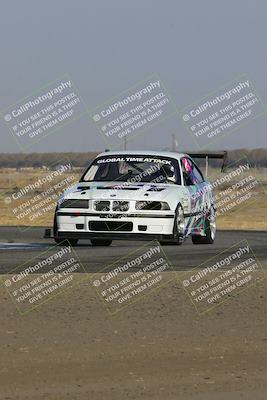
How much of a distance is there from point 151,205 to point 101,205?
2.60ft

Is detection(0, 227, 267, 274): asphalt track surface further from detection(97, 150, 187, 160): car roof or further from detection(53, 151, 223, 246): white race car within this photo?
detection(97, 150, 187, 160): car roof

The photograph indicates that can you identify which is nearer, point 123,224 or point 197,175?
point 123,224

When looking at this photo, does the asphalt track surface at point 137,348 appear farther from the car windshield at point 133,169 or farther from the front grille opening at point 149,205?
the car windshield at point 133,169

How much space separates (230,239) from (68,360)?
15122 millimetres

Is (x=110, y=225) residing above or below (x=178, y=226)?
above

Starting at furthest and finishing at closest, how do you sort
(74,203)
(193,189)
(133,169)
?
(193,189) → (133,169) → (74,203)

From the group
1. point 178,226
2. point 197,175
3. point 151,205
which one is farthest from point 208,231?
point 151,205

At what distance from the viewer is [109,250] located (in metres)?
19.5

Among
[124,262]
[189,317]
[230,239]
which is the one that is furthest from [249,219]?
[189,317]

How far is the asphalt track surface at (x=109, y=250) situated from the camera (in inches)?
658

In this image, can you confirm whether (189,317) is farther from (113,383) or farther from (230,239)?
(230,239)

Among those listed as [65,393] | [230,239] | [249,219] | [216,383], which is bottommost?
[249,219]

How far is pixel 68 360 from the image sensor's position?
365 inches

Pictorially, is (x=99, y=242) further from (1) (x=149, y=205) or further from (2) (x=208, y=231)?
(1) (x=149, y=205)
